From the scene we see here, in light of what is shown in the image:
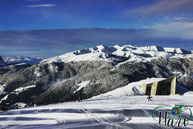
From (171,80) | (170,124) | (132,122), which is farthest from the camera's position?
(171,80)

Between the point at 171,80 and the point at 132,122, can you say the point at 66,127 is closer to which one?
the point at 132,122

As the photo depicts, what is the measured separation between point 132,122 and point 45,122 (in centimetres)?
936

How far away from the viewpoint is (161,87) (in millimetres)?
67562

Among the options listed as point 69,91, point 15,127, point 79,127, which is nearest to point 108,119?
point 79,127

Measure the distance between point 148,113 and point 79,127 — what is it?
1039 centimetres

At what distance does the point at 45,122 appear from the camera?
2083 centimetres

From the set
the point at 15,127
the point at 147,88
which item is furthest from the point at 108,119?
the point at 147,88

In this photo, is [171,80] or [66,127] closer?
[66,127]

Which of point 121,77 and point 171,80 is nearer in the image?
point 171,80

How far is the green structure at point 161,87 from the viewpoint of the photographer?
65.2 m

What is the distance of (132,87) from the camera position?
75875 millimetres

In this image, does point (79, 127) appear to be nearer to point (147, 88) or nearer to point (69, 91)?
point (147, 88)

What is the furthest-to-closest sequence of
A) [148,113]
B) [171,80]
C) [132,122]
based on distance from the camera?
[171,80] < [148,113] < [132,122]

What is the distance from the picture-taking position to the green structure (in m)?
65.2
